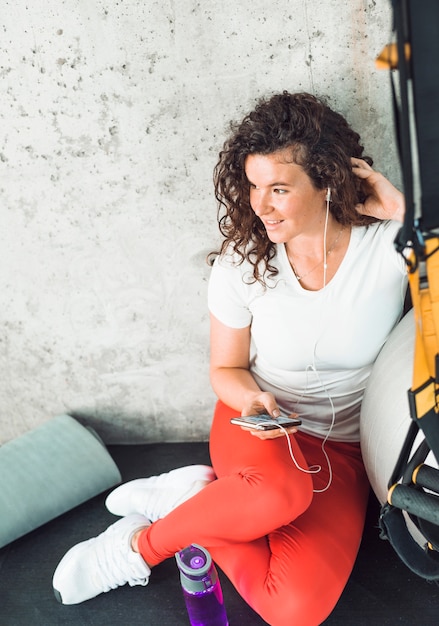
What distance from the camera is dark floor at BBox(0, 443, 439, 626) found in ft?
5.50

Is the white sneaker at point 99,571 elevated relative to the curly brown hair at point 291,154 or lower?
lower

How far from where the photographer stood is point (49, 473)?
7.00ft

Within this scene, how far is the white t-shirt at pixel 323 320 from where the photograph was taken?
1.72 metres

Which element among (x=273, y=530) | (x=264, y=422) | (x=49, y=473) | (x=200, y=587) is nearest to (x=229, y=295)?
(x=264, y=422)

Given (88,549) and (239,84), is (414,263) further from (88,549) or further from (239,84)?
(88,549)

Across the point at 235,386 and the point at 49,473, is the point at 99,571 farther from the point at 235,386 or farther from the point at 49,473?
the point at 235,386

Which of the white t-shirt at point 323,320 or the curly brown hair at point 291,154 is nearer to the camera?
the curly brown hair at point 291,154

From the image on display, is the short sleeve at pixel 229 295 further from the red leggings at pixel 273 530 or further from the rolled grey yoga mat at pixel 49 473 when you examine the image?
the rolled grey yoga mat at pixel 49 473

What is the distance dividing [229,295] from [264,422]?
0.39 m

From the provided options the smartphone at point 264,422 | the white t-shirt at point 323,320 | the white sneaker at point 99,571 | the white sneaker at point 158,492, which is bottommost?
the white sneaker at point 99,571

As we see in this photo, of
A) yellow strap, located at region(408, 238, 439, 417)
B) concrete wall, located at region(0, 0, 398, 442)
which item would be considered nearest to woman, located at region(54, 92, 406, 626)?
concrete wall, located at region(0, 0, 398, 442)

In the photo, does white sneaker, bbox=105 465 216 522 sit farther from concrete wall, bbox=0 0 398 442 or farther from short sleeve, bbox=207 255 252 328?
short sleeve, bbox=207 255 252 328

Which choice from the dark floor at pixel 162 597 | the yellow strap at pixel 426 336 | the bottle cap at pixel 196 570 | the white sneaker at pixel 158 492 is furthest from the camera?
the white sneaker at pixel 158 492

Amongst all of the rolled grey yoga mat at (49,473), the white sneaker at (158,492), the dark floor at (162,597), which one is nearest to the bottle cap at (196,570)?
the dark floor at (162,597)
